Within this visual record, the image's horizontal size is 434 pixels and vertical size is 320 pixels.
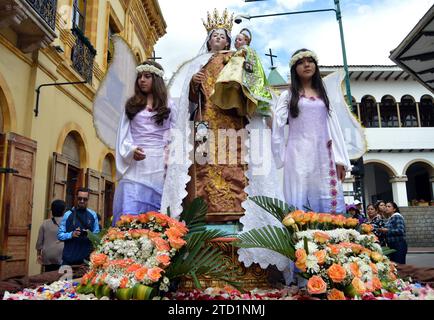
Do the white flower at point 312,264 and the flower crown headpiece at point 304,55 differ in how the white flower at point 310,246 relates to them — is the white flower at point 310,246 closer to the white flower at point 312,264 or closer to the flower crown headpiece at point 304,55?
the white flower at point 312,264

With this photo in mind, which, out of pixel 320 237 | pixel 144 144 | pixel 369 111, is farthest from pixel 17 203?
pixel 369 111

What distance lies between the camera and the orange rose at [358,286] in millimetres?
2662

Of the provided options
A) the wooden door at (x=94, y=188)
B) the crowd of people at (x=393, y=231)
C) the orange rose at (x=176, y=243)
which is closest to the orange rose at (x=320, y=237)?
the orange rose at (x=176, y=243)

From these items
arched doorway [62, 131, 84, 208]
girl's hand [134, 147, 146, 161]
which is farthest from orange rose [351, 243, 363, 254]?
arched doorway [62, 131, 84, 208]

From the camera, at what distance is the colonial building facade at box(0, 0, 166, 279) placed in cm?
756

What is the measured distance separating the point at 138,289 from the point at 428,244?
59.8 ft

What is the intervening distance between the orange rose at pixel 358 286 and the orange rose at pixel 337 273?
0.25 ft

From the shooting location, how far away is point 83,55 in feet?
37.6

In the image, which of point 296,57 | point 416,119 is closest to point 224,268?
point 296,57

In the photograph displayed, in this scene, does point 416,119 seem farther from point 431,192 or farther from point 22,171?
point 22,171

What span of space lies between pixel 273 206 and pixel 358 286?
0.97 meters

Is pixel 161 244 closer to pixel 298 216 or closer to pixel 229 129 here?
pixel 298 216

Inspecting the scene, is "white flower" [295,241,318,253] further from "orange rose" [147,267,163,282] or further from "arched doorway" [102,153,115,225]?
"arched doorway" [102,153,115,225]

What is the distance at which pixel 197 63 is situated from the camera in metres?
4.46
